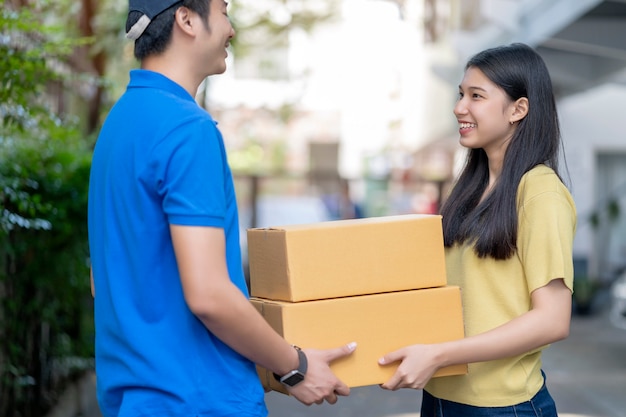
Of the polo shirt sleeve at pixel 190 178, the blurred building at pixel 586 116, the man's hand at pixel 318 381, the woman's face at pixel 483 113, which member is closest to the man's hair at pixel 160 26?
the polo shirt sleeve at pixel 190 178

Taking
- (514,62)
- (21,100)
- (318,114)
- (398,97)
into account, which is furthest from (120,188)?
(318,114)

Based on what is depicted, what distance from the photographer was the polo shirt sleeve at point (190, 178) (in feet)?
5.99

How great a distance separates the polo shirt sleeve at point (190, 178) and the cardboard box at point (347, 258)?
35 centimetres

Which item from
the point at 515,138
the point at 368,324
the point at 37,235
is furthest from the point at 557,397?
the point at 368,324

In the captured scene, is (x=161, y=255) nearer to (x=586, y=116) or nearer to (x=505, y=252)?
(x=505, y=252)

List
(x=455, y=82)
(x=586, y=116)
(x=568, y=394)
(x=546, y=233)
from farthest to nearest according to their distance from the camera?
(x=455, y=82), (x=586, y=116), (x=568, y=394), (x=546, y=233)

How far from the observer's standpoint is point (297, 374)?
208 centimetres

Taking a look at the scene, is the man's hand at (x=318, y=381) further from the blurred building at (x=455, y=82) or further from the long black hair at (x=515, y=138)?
the blurred building at (x=455, y=82)

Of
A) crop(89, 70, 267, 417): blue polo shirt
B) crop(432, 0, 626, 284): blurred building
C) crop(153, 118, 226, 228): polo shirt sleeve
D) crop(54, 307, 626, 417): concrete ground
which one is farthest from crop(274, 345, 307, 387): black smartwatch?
crop(432, 0, 626, 284): blurred building

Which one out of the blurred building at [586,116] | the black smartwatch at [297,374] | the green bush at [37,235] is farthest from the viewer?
the blurred building at [586,116]

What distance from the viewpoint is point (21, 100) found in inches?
150

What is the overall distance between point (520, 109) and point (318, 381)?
94 cm

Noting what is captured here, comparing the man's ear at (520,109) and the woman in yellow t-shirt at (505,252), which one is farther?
the man's ear at (520,109)

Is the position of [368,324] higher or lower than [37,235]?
lower
